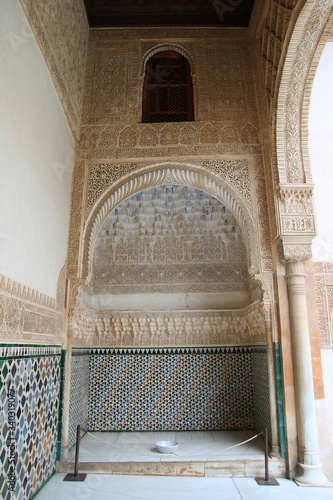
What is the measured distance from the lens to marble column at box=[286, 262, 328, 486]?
3.34 m

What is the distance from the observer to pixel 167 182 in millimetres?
4473

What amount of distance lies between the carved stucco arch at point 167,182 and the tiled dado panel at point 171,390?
1651 millimetres


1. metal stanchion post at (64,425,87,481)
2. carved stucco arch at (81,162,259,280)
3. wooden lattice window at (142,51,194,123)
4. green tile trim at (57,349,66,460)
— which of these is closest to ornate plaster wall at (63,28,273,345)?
carved stucco arch at (81,162,259,280)

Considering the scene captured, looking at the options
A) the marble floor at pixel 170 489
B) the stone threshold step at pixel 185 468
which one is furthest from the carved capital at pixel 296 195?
the marble floor at pixel 170 489

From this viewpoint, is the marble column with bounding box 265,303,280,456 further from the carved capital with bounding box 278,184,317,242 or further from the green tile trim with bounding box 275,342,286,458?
the carved capital with bounding box 278,184,317,242

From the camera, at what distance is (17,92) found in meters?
2.70

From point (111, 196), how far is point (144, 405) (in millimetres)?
2706

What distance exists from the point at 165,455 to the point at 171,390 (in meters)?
1.20

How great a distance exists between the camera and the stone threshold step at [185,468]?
3.50 meters

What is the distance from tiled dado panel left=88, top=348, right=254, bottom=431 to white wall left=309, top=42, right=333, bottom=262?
1842mm

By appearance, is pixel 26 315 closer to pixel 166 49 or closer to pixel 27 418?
pixel 27 418

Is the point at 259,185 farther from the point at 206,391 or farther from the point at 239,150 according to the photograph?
the point at 206,391

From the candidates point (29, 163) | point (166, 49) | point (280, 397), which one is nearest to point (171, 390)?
point (280, 397)

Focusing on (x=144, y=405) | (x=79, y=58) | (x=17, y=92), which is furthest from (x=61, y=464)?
(x=79, y=58)
